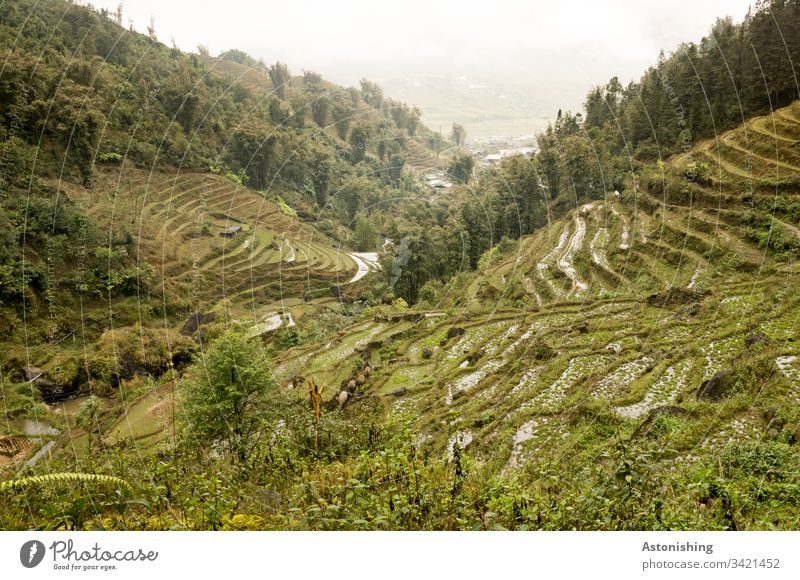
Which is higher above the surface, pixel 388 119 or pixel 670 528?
pixel 388 119

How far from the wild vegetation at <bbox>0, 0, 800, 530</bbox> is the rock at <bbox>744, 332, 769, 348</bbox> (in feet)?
0.19

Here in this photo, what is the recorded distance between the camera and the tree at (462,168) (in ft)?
180

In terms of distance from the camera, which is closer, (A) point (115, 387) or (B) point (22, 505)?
(B) point (22, 505)

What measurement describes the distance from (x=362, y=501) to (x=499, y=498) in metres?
1.10

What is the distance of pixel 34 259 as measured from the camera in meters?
24.4

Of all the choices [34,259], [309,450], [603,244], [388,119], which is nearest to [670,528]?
[309,450]

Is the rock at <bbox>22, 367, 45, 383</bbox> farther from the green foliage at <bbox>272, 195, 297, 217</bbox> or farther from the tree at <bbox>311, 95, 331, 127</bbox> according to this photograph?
the tree at <bbox>311, 95, 331, 127</bbox>

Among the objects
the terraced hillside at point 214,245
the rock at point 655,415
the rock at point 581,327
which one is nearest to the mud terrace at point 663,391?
the rock at point 655,415

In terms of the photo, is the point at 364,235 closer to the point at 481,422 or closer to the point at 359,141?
the point at 359,141

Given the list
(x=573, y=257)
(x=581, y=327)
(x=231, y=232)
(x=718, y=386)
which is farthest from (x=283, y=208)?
(x=718, y=386)

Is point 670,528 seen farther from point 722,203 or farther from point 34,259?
point 34,259

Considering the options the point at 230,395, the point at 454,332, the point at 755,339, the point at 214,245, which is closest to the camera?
the point at 230,395

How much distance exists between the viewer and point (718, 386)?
27.6ft

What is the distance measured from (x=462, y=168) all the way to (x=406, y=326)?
40.8 m
